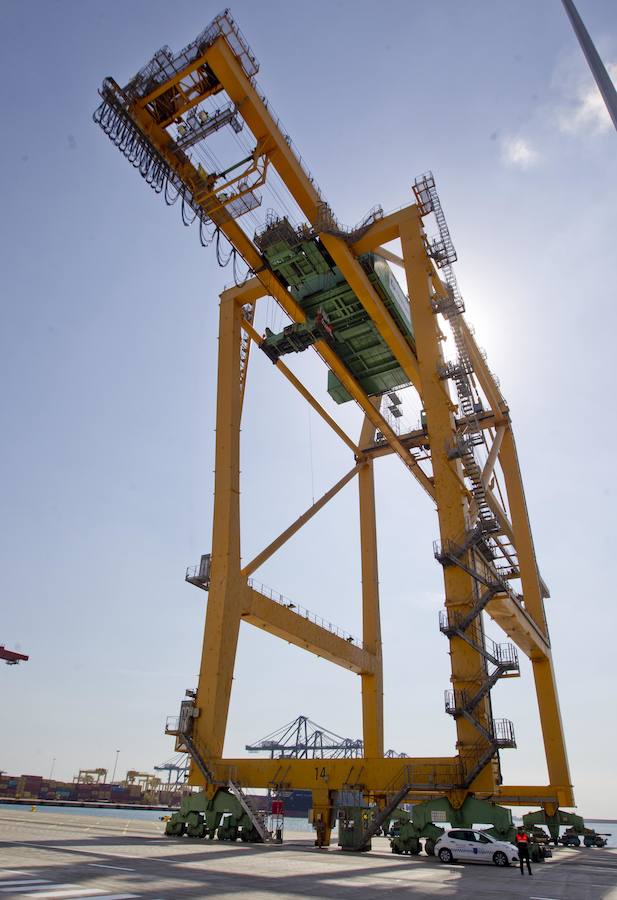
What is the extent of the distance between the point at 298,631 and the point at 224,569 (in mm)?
5365

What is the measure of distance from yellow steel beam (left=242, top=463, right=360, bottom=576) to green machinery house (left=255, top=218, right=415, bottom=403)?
6.33m

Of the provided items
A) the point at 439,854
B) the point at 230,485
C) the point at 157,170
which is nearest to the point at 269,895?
the point at 439,854

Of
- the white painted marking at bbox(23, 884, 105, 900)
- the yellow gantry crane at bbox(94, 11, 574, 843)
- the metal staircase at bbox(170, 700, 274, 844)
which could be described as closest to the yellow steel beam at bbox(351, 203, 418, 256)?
the yellow gantry crane at bbox(94, 11, 574, 843)

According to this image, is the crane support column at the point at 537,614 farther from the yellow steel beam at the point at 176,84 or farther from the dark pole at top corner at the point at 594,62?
the dark pole at top corner at the point at 594,62

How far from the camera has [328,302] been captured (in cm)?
2869

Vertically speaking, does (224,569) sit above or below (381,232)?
below

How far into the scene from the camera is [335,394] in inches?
1380

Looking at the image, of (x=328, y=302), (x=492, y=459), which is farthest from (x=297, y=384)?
(x=492, y=459)

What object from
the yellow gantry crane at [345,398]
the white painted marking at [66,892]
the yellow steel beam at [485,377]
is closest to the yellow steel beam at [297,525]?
the yellow gantry crane at [345,398]

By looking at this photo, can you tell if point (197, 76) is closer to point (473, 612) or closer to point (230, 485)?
point (230, 485)

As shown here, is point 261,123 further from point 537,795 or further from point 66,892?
point 537,795

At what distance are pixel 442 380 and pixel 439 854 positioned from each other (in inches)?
622

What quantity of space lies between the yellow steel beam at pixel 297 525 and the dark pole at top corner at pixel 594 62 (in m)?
20.5

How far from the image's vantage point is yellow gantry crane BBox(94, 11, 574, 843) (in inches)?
792
